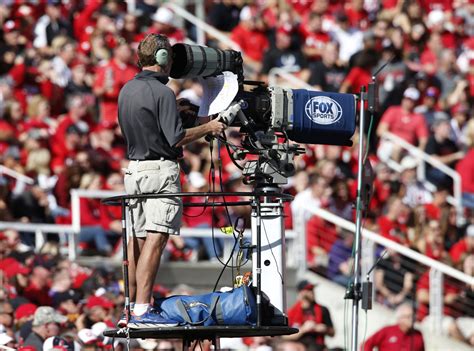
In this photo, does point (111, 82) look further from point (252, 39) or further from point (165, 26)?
point (252, 39)

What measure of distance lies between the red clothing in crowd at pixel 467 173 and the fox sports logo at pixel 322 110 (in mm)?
10202

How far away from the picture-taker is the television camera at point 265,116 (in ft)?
34.6

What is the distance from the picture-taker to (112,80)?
20.9 meters

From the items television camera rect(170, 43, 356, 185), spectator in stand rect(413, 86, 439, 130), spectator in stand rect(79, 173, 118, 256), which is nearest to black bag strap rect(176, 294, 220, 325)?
television camera rect(170, 43, 356, 185)

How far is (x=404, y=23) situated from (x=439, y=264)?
7.61m

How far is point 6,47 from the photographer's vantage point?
21.7 metres

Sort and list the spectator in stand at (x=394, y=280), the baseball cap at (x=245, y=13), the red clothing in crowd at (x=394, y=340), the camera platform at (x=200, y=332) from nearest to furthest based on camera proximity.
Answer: the camera platform at (x=200, y=332), the red clothing in crowd at (x=394, y=340), the spectator in stand at (x=394, y=280), the baseball cap at (x=245, y=13)

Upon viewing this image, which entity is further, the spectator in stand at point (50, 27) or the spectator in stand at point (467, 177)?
the spectator in stand at point (50, 27)

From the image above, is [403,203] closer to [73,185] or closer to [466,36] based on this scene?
[73,185]

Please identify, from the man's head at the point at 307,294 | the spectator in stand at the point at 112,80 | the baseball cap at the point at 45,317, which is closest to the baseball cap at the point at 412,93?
the spectator in stand at the point at 112,80

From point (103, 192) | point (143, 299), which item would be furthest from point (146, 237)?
point (103, 192)

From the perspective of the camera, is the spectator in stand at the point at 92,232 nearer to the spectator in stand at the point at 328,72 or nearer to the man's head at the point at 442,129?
the spectator in stand at the point at 328,72

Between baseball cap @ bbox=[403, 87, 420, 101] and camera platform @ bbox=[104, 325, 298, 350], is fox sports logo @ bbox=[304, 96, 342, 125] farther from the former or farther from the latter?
baseball cap @ bbox=[403, 87, 420, 101]

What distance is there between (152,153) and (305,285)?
617 cm
